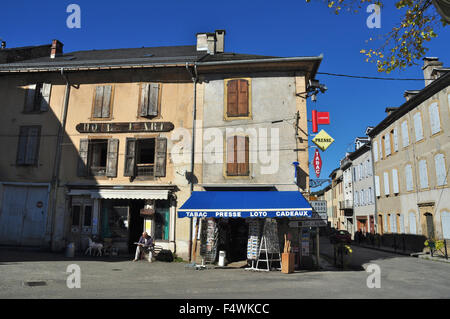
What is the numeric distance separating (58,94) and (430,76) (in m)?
22.6

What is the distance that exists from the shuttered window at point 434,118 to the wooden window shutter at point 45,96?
68.2 feet

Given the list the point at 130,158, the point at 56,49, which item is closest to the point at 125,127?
the point at 130,158

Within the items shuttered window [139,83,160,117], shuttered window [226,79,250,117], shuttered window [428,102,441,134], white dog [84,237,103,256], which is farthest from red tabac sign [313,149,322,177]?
shuttered window [428,102,441,134]

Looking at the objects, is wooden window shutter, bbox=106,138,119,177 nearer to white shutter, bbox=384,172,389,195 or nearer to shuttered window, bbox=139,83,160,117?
shuttered window, bbox=139,83,160,117

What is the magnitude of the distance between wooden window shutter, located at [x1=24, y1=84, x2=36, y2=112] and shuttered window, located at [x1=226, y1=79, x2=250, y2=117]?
921 centimetres

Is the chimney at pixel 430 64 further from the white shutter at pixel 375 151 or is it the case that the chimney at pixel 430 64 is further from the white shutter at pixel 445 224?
the white shutter at pixel 445 224

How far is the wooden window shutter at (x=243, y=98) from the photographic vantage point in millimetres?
14312

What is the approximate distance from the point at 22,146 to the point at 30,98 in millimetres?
2324

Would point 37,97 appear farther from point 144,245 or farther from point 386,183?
point 386,183

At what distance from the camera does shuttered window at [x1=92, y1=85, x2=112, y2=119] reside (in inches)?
595

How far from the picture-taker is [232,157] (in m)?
14.0

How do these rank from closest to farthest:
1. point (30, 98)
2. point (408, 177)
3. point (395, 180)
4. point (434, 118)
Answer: point (30, 98) → point (434, 118) → point (408, 177) → point (395, 180)

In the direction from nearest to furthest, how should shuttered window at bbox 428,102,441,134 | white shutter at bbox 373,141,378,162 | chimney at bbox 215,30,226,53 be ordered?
chimney at bbox 215,30,226,53, shuttered window at bbox 428,102,441,134, white shutter at bbox 373,141,378,162
